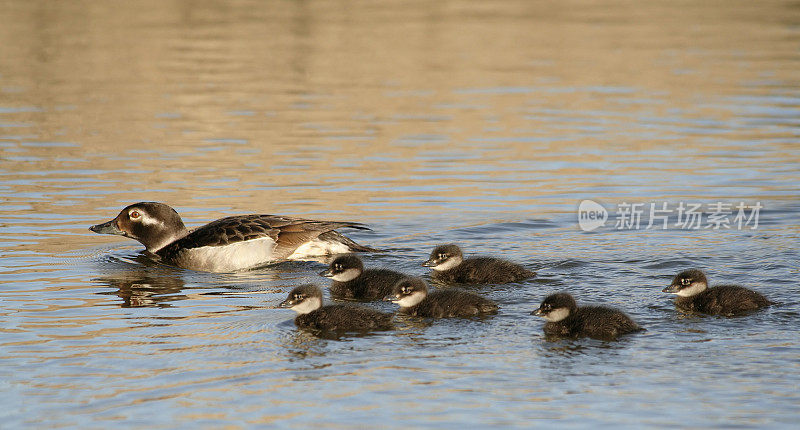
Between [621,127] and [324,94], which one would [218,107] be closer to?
[324,94]

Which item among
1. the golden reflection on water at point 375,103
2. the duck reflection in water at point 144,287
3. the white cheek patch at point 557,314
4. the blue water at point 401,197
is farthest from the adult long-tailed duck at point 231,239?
the white cheek patch at point 557,314

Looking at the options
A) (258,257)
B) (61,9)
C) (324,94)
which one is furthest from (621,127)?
(61,9)

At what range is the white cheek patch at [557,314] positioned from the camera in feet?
28.9

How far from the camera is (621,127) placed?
63.8ft

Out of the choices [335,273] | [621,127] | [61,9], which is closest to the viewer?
[335,273]

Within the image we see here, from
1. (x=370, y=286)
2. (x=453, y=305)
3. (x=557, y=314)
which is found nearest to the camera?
(x=557, y=314)

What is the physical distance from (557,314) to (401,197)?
19.9ft

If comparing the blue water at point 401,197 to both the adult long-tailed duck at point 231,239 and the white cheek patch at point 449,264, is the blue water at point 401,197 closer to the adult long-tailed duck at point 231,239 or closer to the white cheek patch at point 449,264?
the adult long-tailed duck at point 231,239

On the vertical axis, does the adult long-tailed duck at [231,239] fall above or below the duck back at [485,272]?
above

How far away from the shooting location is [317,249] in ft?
39.3

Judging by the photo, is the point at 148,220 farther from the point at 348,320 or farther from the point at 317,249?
the point at 348,320

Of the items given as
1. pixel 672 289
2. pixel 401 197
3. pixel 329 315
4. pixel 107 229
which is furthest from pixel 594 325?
pixel 401 197

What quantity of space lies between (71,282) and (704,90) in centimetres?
1538

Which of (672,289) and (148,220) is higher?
(148,220)
